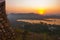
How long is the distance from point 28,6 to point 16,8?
0.11 meters

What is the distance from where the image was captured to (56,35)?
1.28 meters

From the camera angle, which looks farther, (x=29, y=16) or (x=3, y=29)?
(x=29, y=16)

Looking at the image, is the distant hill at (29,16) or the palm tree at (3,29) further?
the distant hill at (29,16)

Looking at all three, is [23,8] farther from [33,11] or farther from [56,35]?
[56,35]

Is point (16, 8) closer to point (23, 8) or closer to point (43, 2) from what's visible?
point (23, 8)

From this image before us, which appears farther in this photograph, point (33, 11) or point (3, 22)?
point (33, 11)

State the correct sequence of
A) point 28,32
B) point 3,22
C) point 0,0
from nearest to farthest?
point 3,22 < point 0,0 < point 28,32

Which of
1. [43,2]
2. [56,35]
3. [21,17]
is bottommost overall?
[56,35]

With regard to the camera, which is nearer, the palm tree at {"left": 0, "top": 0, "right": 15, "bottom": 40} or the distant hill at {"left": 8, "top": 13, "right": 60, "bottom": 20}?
the palm tree at {"left": 0, "top": 0, "right": 15, "bottom": 40}

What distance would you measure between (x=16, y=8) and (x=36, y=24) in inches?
8.9

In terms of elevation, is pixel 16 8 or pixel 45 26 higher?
pixel 16 8

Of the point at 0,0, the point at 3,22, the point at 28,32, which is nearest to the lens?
the point at 3,22

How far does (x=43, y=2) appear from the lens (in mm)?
1303

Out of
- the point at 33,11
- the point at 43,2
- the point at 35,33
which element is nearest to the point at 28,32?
the point at 35,33
